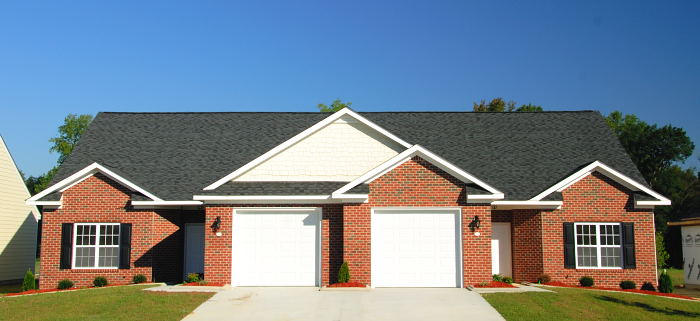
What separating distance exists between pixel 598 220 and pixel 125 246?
16388 millimetres

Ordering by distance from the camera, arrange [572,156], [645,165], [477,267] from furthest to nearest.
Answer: [645,165] → [572,156] → [477,267]

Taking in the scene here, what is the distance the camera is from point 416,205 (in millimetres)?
18766

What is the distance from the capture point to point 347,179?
20625 millimetres

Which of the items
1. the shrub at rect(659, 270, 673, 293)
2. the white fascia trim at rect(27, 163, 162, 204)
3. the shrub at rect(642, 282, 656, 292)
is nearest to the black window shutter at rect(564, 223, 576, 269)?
the shrub at rect(642, 282, 656, 292)

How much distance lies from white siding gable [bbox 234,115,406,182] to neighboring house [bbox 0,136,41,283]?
47.3 feet

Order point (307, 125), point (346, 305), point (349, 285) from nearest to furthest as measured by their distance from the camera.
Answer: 1. point (346, 305)
2. point (349, 285)
3. point (307, 125)

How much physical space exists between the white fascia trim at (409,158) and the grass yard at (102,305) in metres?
5.54

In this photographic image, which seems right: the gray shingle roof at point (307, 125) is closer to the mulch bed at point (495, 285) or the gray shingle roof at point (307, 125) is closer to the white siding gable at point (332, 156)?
the mulch bed at point (495, 285)

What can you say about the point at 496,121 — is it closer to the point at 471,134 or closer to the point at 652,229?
the point at 471,134

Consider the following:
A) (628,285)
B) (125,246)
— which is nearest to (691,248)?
(628,285)

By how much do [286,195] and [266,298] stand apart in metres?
3.66

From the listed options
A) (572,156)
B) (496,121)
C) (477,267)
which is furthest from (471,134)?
(477,267)

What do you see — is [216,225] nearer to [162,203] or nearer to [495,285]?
[162,203]

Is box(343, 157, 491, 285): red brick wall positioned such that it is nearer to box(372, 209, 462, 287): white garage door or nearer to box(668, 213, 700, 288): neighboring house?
box(372, 209, 462, 287): white garage door
